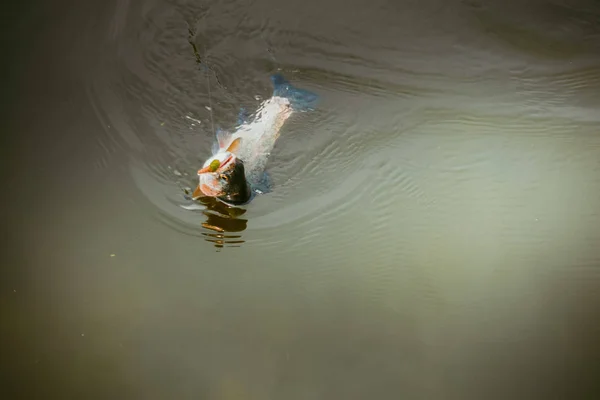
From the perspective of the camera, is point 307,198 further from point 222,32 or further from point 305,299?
point 222,32

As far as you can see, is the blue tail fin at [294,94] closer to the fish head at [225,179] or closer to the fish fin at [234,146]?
the fish fin at [234,146]

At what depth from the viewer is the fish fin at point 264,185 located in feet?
9.76

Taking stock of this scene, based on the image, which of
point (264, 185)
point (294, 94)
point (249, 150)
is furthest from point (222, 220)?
point (294, 94)

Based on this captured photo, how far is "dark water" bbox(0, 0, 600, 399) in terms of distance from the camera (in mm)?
2734

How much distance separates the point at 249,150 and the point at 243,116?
0.28 metres

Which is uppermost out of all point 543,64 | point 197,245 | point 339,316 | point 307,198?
point 543,64

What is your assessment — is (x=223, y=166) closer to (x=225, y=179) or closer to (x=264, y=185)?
(x=225, y=179)

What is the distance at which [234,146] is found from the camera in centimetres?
Result: 294

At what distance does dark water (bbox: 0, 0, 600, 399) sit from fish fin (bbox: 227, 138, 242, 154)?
0.18 m

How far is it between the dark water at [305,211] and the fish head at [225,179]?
0.14 m

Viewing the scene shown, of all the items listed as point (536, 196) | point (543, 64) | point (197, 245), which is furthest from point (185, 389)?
point (543, 64)

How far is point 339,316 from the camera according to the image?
2844 mm

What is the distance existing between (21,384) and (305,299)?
137 centimetres

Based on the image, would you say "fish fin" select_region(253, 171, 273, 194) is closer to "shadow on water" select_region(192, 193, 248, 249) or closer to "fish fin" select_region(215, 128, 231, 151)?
"shadow on water" select_region(192, 193, 248, 249)
